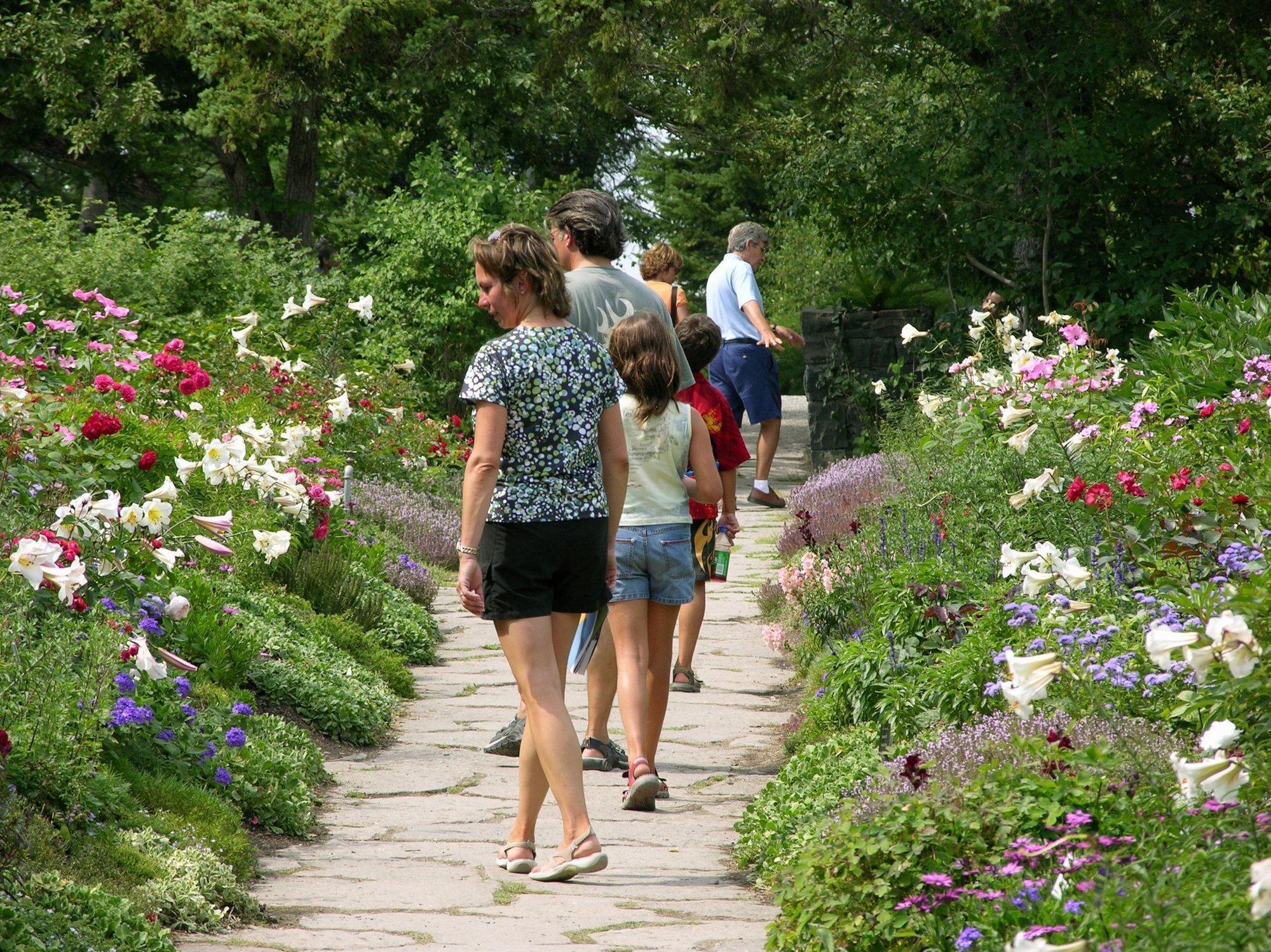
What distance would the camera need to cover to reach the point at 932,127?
37.9 ft

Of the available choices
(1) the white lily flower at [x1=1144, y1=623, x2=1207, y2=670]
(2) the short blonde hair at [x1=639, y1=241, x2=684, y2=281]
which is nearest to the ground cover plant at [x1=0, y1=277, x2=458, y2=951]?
(2) the short blonde hair at [x1=639, y1=241, x2=684, y2=281]

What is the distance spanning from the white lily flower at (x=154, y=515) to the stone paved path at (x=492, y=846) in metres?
1.07

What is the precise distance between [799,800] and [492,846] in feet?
3.05

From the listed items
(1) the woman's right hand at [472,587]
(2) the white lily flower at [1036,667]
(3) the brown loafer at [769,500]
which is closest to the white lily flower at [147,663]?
(1) the woman's right hand at [472,587]

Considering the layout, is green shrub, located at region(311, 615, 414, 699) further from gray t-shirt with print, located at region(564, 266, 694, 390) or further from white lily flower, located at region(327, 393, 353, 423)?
white lily flower, located at region(327, 393, 353, 423)

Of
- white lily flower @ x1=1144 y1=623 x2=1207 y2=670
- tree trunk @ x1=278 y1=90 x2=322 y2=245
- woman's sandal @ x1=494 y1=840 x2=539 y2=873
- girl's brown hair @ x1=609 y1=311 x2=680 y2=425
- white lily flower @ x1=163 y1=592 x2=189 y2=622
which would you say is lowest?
woman's sandal @ x1=494 y1=840 x2=539 y2=873

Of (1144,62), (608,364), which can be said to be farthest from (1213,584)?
(1144,62)

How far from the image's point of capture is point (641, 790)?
4.55m

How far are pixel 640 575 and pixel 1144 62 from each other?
8114 millimetres

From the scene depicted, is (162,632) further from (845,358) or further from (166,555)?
(845,358)

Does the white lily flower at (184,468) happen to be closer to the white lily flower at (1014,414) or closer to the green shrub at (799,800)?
the green shrub at (799,800)

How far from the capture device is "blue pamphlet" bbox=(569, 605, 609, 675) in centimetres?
464

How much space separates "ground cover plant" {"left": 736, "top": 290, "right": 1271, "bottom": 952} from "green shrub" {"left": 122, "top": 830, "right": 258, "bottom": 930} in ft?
4.48

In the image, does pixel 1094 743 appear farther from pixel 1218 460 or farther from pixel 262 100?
pixel 262 100
